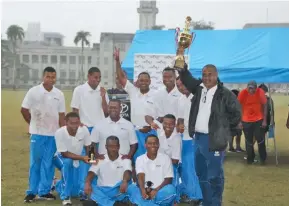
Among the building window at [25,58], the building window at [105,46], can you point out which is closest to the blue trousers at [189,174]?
the building window at [105,46]

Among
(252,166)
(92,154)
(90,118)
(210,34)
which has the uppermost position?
(210,34)

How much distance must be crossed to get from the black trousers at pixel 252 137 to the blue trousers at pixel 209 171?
4.31 meters

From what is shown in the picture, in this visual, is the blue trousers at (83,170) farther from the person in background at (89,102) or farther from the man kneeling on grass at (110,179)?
the man kneeling on grass at (110,179)

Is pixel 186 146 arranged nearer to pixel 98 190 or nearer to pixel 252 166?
pixel 98 190

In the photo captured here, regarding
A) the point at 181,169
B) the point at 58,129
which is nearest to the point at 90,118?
the point at 58,129

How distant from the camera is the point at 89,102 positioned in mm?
5703

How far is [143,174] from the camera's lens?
4.91 m

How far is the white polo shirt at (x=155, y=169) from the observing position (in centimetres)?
492

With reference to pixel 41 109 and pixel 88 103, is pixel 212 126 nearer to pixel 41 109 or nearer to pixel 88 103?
pixel 88 103

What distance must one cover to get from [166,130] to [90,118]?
1.03m

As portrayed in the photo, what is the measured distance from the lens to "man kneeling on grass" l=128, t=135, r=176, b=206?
4.79 metres

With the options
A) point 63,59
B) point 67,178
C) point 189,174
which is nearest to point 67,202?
point 67,178

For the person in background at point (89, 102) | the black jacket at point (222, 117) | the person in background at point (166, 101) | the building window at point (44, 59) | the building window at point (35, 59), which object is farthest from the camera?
the building window at point (44, 59)

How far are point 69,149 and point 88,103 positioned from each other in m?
0.64
